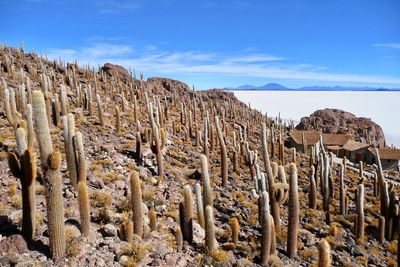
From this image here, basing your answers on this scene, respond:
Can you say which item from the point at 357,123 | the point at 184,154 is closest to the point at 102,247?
the point at 184,154

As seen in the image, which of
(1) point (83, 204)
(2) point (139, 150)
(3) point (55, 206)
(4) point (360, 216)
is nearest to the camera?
(3) point (55, 206)

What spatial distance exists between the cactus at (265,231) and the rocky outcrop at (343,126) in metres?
49.9

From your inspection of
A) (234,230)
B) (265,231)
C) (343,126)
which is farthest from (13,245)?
(343,126)

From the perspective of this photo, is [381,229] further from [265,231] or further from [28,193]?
[28,193]

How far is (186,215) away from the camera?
11.0 meters

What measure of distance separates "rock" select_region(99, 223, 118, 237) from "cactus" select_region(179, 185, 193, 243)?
83.7 inches

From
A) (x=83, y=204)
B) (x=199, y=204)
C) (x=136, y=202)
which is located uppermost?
(x=83, y=204)

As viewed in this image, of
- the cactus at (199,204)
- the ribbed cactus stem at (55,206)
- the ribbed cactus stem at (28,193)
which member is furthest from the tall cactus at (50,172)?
the cactus at (199,204)

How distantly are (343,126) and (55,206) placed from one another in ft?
200

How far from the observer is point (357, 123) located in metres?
64.6

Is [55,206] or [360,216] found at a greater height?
[55,206]

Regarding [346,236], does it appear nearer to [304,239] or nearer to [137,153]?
[304,239]

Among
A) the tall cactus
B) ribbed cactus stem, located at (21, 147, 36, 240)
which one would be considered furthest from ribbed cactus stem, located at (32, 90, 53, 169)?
ribbed cactus stem, located at (21, 147, 36, 240)

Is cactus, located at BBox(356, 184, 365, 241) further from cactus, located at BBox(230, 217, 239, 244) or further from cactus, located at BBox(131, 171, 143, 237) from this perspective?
cactus, located at BBox(131, 171, 143, 237)
